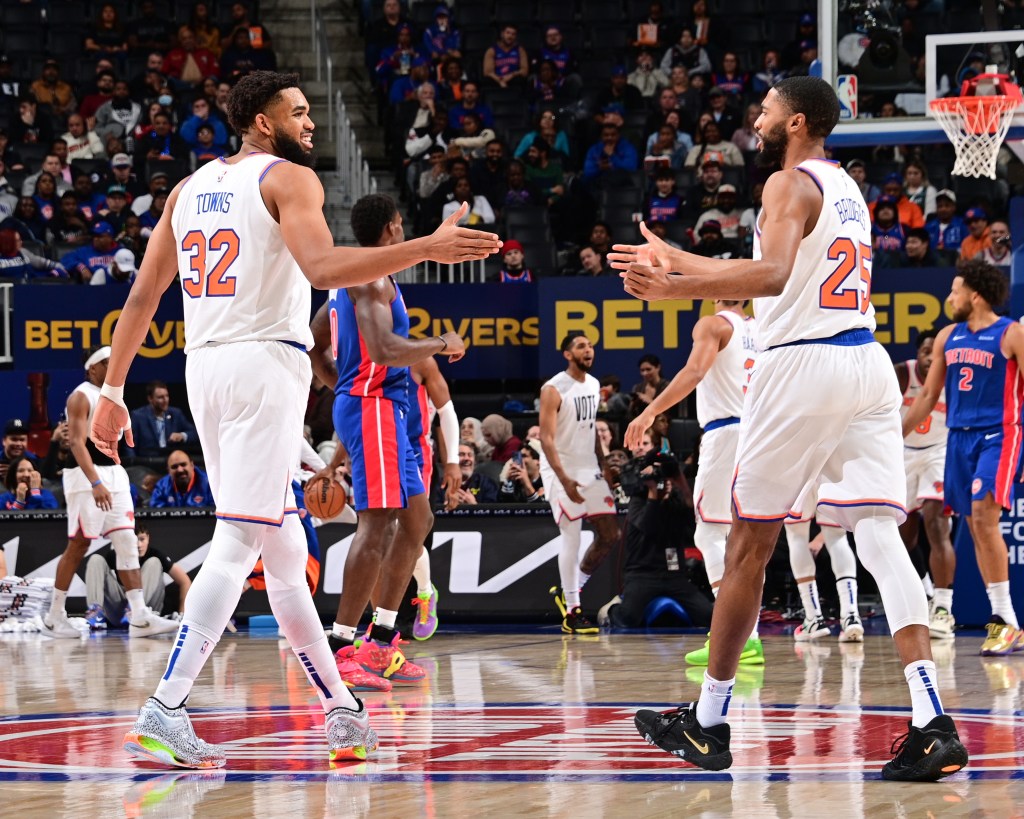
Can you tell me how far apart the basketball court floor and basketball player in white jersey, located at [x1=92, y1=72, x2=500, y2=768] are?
257 mm

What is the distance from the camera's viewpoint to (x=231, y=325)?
16.4ft

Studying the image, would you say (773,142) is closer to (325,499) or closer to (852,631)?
(325,499)

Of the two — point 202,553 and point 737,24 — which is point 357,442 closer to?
point 202,553

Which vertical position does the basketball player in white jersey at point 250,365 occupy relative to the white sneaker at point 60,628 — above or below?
above

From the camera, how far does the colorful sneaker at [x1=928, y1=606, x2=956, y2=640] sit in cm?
1020

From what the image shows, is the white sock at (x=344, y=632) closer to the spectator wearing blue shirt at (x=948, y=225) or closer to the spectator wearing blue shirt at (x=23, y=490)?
the spectator wearing blue shirt at (x=23, y=490)

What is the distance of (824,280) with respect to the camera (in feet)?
16.2

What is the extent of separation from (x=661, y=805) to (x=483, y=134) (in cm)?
1559

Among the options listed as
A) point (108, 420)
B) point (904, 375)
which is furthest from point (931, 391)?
point (108, 420)

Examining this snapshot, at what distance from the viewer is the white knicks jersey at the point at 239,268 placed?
16.4ft

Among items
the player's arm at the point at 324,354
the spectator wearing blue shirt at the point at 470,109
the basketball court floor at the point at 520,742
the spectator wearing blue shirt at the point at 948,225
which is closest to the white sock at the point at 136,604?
the basketball court floor at the point at 520,742

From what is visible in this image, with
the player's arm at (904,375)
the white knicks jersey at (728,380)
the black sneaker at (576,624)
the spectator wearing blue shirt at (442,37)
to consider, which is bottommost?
the black sneaker at (576,624)

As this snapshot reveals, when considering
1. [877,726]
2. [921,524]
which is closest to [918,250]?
[921,524]

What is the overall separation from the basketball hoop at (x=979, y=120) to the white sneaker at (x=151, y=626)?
6615 millimetres
